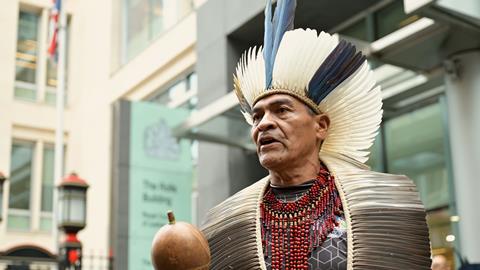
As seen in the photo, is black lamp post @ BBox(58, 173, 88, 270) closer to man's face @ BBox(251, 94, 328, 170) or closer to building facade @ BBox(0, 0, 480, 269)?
building facade @ BBox(0, 0, 480, 269)

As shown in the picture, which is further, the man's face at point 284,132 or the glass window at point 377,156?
the glass window at point 377,156

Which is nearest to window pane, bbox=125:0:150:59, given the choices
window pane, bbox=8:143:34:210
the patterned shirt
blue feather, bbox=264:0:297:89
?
window pane, bbox=8:143:34:210

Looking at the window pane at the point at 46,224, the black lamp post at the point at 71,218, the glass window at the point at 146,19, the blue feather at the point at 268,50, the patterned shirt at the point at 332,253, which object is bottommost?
the patterned shirt at the point at 332,253

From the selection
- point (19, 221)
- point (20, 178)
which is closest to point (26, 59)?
point (20, 178)

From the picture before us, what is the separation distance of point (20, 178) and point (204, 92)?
482 inches

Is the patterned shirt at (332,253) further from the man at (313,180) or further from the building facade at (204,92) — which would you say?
the building facade at (204,92)

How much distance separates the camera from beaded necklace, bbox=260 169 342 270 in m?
3.03

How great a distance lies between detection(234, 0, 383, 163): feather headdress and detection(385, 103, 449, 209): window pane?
7.44m

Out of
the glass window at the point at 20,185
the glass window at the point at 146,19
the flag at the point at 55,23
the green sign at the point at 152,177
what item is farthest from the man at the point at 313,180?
the glass window at the point at 20,185

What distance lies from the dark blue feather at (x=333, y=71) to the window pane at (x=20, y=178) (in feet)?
69.2

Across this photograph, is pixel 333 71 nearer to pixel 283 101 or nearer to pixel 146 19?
pixel 283 101

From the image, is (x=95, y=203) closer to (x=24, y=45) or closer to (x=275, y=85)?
(x=24, y=45)

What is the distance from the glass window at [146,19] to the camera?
17.2 metres

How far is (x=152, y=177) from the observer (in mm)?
15117
